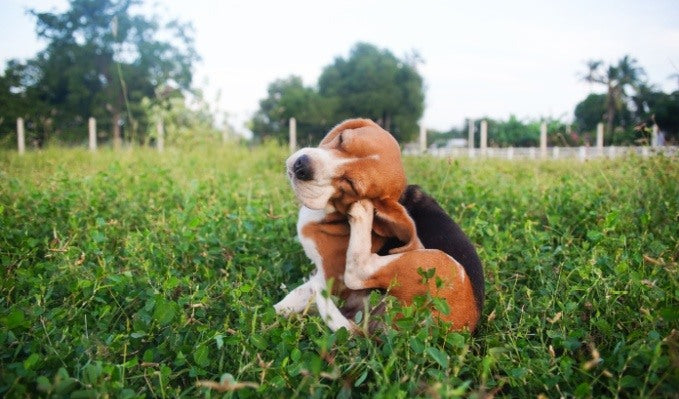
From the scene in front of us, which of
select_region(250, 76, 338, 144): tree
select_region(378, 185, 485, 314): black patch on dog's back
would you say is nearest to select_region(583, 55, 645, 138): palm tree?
select_region(250, 76, 338, 144): tree

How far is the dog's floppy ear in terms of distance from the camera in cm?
199

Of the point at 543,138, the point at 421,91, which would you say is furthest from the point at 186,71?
the point at 543,138

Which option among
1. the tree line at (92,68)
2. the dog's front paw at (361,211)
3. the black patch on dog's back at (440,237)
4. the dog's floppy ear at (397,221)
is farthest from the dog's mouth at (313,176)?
the tree line at (92,68)

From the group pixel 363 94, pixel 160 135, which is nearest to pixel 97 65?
pixel 363 94

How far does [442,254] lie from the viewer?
1990 millimetres

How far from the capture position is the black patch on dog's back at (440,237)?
81.7 inches

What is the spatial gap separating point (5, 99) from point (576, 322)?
3372cm

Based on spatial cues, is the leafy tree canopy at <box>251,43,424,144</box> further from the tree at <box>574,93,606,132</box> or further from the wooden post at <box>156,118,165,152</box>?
the wooden post at <box>156,118,165,152</box>

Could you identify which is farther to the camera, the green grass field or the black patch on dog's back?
the black patch on dog's back

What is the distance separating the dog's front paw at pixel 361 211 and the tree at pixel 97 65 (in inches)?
1338

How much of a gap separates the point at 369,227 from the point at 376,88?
47144 millimetres

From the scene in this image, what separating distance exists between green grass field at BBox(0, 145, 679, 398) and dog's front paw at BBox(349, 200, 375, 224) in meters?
0.40

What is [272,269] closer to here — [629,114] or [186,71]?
[186,71]

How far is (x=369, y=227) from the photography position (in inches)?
78.2
